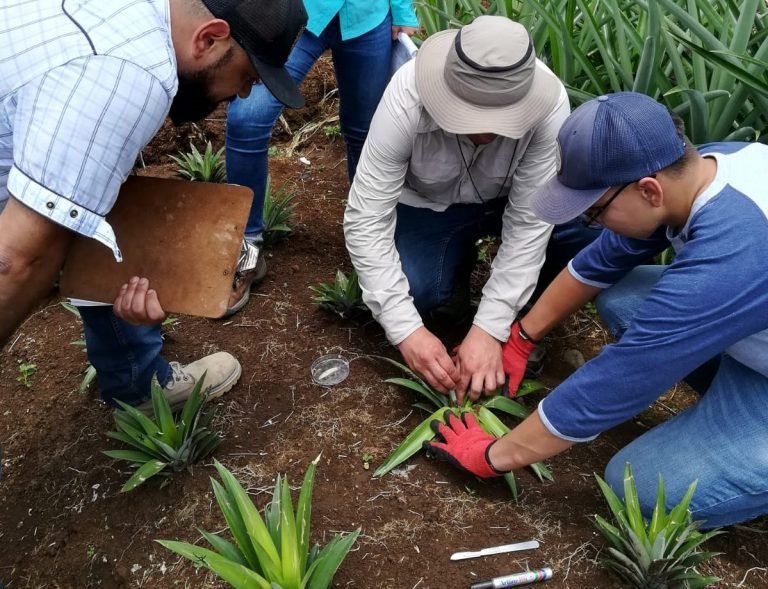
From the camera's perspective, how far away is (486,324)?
229 centimetres

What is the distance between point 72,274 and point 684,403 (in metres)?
2.10

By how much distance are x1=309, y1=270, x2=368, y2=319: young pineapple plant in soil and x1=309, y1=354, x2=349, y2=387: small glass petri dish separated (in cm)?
22

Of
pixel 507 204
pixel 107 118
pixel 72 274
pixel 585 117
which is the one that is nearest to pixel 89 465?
pixel 72 274

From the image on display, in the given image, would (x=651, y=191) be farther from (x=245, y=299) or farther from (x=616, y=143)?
(x=245, y=299)

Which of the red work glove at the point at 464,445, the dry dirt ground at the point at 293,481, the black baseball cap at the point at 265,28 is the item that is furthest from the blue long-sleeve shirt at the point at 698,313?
the black baseball cap at the point at 265,28

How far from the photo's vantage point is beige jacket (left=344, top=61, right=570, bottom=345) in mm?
2168

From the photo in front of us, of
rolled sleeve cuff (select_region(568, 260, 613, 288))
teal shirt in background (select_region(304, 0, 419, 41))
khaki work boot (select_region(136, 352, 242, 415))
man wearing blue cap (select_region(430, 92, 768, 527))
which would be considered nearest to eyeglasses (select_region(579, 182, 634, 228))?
man wearing blue cap (select_region(430, 92, 768, 527))

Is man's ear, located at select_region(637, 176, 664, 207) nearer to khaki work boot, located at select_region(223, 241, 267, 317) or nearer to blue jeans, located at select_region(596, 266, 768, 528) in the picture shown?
blue jeans, located at select_region(596, 266, 768, 528)

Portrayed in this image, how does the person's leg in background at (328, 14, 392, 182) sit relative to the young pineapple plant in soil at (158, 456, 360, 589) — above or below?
above

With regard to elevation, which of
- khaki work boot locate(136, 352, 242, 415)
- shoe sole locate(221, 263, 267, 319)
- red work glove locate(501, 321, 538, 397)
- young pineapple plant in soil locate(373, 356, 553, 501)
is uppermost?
red work glove locate(501, 321, 538, 397)

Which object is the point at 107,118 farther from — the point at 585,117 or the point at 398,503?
the point at 398,503

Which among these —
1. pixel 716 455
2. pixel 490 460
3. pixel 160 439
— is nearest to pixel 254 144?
pixel 160 439

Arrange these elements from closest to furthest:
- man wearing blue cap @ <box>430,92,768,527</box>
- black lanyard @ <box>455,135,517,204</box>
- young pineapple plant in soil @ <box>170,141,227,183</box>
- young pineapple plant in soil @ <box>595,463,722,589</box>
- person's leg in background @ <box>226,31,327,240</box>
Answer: man wearing blue cap @ <box>430,92,768,527</box>, young pineapple plant in soil @ <box>595,463,722,589</box>, black lanyard @ <box>455,135,517,204</box>, person's leg in background @ <box>226,31,327,240</box>, young pineapple plant in soil @ <box>170,141,227,183</box>

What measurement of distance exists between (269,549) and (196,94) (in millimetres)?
1071
